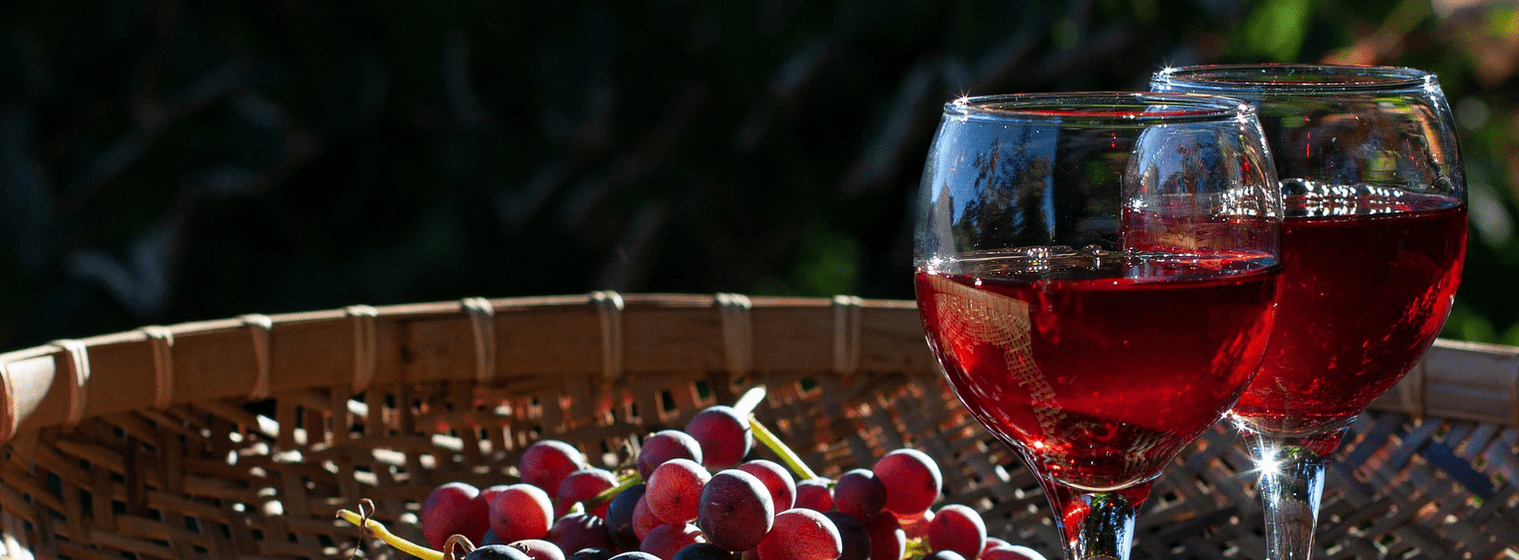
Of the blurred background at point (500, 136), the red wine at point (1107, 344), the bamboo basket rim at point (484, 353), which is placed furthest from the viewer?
the blurred background at point (500, 136)

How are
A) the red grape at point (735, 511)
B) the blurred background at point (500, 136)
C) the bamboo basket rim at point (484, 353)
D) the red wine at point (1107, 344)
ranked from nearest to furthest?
the red wine at point (1107, 344)
the red grape at point (735, 511)
the bamboo basket rim at point (484, 353)
the blurred background at point (500, 136)

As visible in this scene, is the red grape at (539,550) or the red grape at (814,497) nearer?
the red grape at (539,550)

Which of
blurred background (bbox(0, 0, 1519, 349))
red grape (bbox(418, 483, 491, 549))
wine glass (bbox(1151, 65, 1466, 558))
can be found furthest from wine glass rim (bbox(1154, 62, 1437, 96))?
blurred background (bbox(0, 0, 1519, 349))

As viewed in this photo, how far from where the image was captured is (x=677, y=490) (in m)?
0.68

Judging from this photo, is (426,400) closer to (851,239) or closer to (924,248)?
(924,248)

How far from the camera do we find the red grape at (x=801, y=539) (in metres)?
0.66

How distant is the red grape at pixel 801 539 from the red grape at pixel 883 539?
0.06m

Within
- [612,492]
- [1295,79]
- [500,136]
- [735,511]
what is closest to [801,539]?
[735,511]

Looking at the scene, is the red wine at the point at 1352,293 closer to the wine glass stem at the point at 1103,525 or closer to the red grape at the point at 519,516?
the wine glass stem at the point at 1103,525

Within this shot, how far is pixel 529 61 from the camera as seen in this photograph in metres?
2.02

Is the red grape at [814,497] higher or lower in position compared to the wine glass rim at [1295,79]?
lower

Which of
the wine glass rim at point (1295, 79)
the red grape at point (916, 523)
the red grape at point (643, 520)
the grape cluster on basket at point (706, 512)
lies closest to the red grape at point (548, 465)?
the grape cluster on basket at point (706, 512)

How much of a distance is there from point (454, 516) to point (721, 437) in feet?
0.55

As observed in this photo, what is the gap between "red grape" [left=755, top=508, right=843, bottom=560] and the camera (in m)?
0.66
